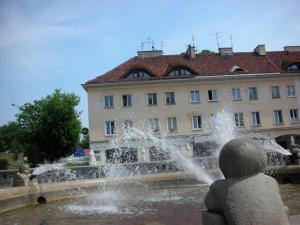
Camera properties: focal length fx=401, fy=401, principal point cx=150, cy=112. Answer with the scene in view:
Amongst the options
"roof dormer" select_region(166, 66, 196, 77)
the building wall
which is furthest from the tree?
"roof dormer" select_region(166, 66, 196, 77)

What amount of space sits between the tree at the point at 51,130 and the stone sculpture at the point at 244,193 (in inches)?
1805

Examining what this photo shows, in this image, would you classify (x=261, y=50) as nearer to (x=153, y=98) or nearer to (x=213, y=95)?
(x=213, y=95)

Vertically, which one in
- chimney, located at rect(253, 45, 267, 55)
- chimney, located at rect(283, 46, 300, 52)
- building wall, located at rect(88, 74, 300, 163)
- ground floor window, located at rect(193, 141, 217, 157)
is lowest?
ground floor window, located at rect(193, 141, 217, 157)

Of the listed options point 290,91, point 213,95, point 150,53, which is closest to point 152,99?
point 213,95

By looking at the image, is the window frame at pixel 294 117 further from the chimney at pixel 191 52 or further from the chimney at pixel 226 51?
the chimney at pixel 191 52

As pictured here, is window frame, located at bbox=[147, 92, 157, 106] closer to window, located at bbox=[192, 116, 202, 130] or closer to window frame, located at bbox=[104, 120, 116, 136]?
window frame, located at bbox=[104, 120, 116, 136]

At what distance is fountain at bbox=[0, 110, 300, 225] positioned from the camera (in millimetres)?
9383

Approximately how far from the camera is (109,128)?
138 ft

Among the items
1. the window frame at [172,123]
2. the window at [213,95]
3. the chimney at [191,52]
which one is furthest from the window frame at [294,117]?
the window frame at [172,123]

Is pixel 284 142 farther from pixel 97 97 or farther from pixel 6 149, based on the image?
pixel 6 149

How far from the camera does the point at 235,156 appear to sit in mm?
3787

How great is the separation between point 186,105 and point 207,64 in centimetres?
595

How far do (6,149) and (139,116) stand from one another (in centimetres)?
8337

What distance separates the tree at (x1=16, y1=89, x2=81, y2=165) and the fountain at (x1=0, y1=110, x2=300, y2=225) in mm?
27835
